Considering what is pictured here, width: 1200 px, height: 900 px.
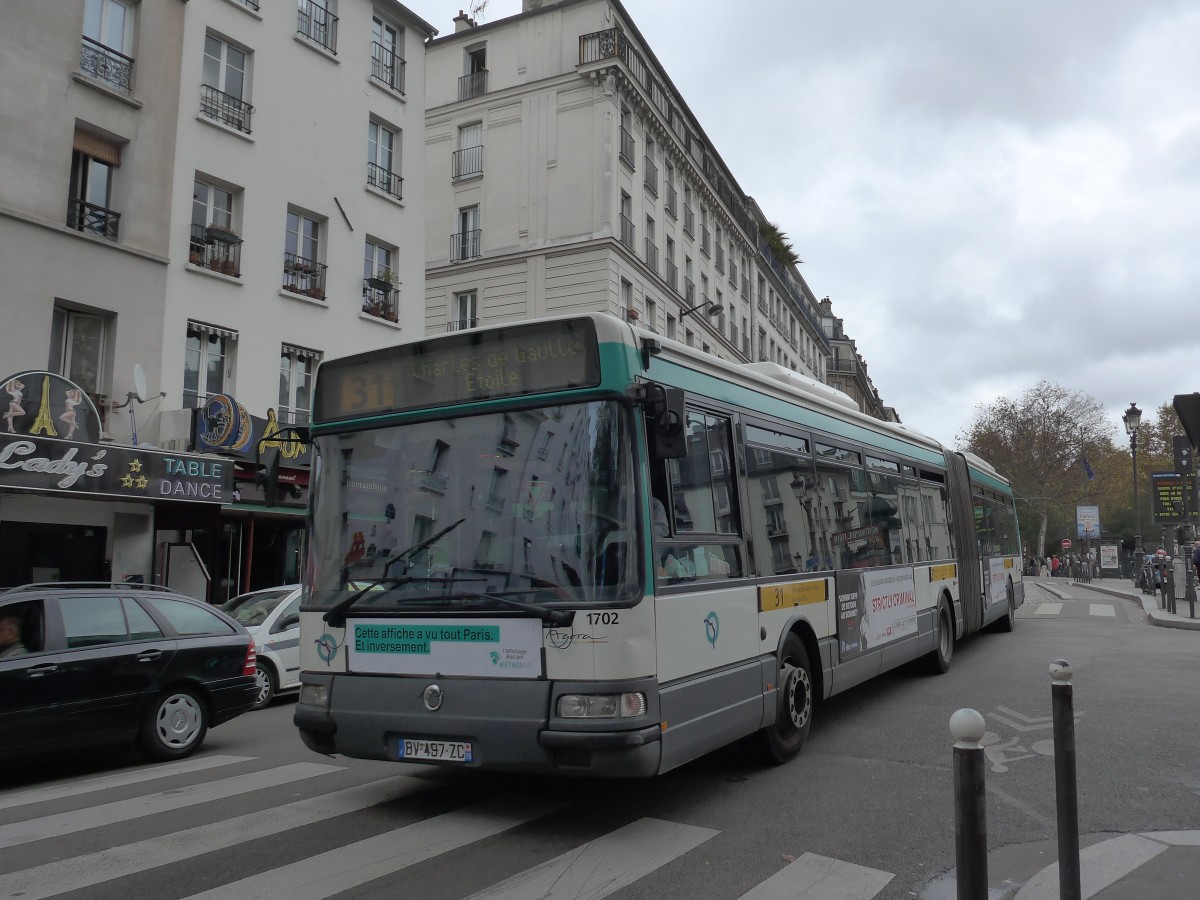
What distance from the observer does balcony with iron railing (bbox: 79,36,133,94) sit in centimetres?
1598

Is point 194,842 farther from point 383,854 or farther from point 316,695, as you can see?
point 383,854

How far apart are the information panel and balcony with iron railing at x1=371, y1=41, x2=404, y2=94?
69.5 feet

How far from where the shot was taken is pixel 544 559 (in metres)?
5.38

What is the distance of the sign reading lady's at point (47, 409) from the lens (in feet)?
43.5

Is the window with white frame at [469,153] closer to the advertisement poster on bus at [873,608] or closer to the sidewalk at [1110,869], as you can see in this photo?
the advertisement poster on bus at [873,608]

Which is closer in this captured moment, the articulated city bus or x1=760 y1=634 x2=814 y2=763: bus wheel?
the articulated city bus

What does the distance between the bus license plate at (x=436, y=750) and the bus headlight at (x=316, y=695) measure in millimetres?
654

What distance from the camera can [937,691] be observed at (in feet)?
34.4

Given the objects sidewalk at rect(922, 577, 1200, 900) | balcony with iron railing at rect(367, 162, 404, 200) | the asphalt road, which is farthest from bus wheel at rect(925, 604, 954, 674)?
balcony with iron railing at rect(367, 162, 404, 200)

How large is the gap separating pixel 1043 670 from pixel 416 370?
367 inches

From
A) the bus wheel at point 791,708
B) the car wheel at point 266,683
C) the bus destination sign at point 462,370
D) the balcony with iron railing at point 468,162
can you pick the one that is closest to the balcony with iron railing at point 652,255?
the balcony with iron railing at point 468,162

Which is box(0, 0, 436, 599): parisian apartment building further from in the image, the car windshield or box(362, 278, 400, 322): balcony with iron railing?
the car windshield

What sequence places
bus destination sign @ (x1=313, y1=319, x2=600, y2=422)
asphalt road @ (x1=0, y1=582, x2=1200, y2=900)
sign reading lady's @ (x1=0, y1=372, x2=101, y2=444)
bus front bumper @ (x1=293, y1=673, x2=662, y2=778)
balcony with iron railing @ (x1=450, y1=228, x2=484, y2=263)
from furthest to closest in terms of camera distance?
1. balcony with iron railing @ (x1=450, y1=228, x2=484, y2=263)
2. sign reading lady's @ (x1=0, y1=372, x2=101, y2=444)
3. bus destination sign @ (x1=313, y1=319, x2=600, y2=422)
4. bus front bumper @ (x1=293, y1=673, x2=662, y2=778)
5. asphalt road @ (x1=0, y1=582, x2=1200, y2=900)

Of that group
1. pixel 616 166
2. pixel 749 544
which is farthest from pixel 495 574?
pixel 616 166
